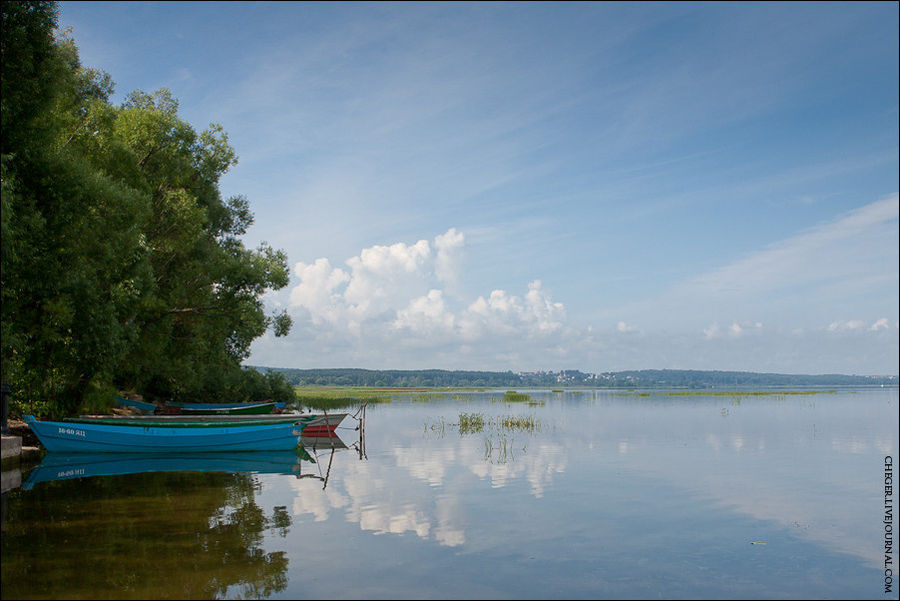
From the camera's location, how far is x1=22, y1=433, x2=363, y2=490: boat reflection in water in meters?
20.3

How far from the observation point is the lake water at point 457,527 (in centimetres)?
948

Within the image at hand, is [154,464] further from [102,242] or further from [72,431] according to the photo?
[102,242]

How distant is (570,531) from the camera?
512 inches

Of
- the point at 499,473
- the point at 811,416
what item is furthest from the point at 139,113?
the point at 811,416

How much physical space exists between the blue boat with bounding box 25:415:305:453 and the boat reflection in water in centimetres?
35

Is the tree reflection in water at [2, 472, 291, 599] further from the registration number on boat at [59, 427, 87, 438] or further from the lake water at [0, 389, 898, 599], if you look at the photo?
the registration number on boat at [59, 427, 87, 438]

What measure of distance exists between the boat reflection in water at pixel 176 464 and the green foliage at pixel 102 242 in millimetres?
2994

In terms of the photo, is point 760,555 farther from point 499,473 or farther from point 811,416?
point 811,416

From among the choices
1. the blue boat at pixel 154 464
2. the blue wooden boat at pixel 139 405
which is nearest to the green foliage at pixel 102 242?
the blue wooden boat at pixel 139 405

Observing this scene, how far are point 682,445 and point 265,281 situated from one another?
2115cm

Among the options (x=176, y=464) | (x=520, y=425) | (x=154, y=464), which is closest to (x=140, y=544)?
(x=176, y=464)

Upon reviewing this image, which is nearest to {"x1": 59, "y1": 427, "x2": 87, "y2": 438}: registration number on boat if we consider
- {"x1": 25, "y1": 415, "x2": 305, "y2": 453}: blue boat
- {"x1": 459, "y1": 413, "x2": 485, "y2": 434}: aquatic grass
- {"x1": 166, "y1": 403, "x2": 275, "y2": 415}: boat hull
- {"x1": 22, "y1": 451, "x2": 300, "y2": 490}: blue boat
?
{"x1": 25, "y1": 415, "x2": 305, "y2": 453}: blue boat

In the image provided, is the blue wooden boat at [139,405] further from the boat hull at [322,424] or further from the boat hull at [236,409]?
the boat hull at [322,424]

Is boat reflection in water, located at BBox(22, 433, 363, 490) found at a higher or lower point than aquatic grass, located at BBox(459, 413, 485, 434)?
lower
